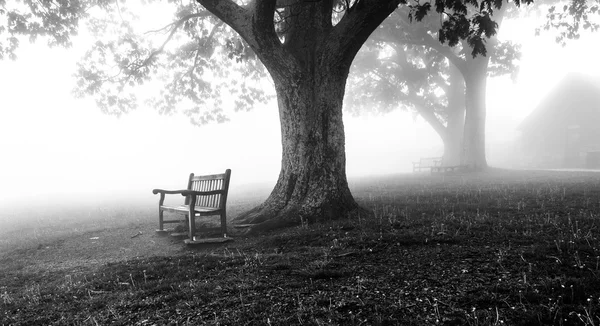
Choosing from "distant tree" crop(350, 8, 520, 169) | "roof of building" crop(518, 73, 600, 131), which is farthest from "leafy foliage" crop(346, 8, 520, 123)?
"roof of building" crop(518, 73, 600, 131)

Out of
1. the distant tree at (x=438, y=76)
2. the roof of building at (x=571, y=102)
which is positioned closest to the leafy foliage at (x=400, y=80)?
the distant tree at (x=438, y=76)

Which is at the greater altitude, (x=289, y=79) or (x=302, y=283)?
(x=289, y=79)

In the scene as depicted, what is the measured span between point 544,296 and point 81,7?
16.5m

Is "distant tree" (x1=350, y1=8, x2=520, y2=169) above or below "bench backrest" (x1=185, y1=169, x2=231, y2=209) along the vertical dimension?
above

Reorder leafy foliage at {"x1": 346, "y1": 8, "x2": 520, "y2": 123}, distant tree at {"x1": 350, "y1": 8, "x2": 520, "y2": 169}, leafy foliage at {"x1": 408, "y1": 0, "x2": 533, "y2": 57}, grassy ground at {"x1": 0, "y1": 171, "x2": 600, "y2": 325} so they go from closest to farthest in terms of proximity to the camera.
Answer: grassy ground at {"x1": 0, "y1": 171, "x2": 600, "y2": 325} < leafy foliage at {"x1": 408, "y1": 0, "x2": 533, "y2": 57} < distant tree at {"x1": 350, "y1": 8, "x2": 520, "y2": 169} < leafy foliage at {"x1": 346, "y1": 8, "x2": 520, "y2": 123}

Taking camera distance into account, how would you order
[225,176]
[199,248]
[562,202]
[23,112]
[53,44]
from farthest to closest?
[23,112] < [53,44] < [562,202] < [225,176] < [199,248]

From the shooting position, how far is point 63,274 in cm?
577

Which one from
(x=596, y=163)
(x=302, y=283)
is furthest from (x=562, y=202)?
(x=596, y=163)

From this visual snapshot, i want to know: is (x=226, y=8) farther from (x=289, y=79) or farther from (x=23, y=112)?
(x=23, y=112)

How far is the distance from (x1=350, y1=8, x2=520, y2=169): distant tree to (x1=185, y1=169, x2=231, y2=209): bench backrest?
1793cm

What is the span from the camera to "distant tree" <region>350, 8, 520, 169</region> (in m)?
23.9

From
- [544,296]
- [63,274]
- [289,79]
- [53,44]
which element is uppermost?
[53,44]

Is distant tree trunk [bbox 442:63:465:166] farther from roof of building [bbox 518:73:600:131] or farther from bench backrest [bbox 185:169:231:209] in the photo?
bench backrest [bbox 185:169:231:209]

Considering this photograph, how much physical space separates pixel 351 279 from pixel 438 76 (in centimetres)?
3117
